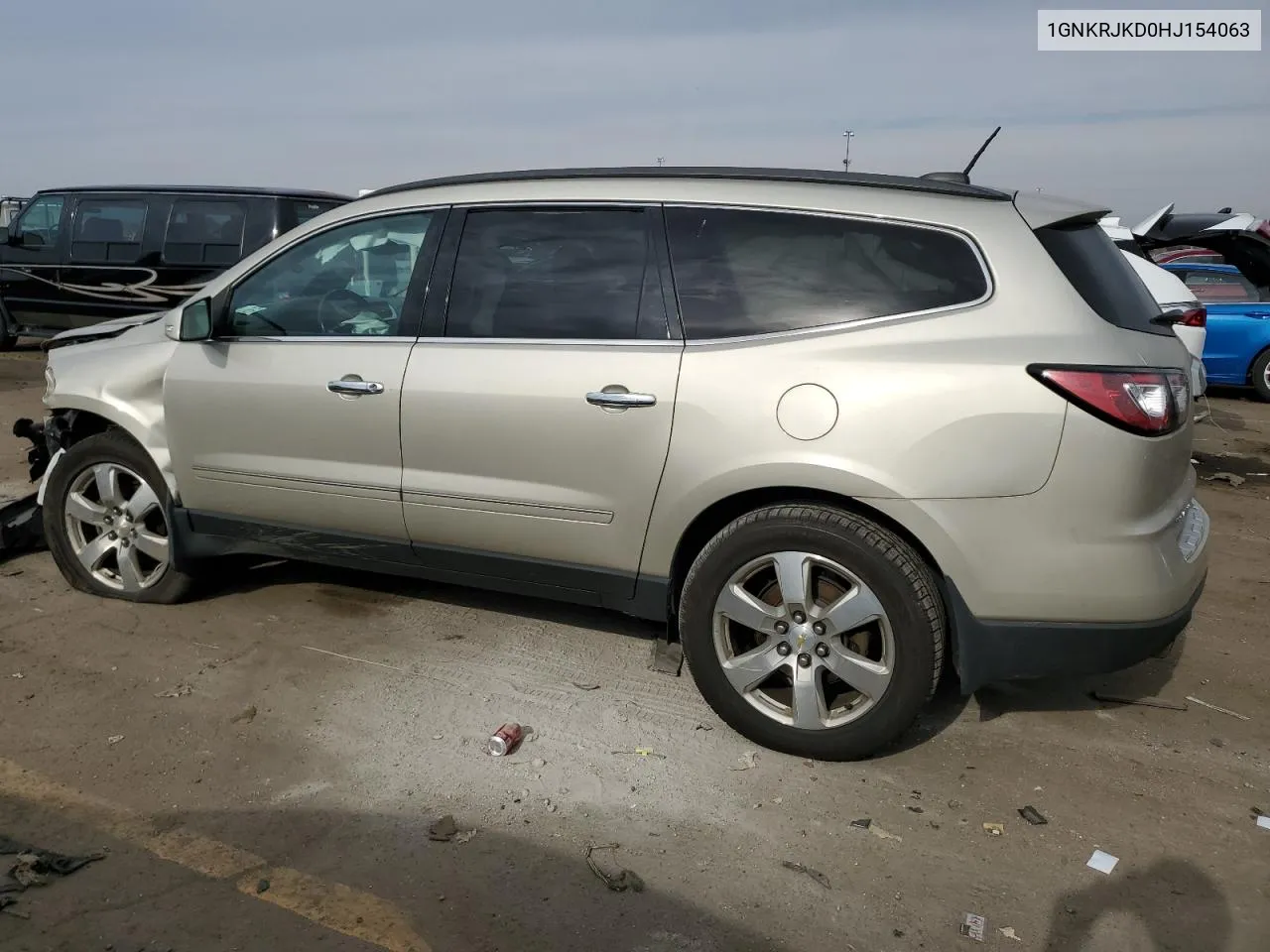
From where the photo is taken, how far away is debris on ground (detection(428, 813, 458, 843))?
2.90 m

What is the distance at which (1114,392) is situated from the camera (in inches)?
112

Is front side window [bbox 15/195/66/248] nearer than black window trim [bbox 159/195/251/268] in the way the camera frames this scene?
No

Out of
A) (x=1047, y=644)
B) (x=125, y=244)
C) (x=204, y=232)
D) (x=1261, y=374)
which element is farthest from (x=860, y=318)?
(x=1261, y=374)

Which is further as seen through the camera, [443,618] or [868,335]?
[443,618]

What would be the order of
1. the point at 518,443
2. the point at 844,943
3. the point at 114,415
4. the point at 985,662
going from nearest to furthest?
the point at 844,943 → the point at 985,662 → the point at 518,443 → the point at 114,415

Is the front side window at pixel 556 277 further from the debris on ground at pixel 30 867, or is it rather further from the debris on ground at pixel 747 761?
the debris on ground at pixel 30 867

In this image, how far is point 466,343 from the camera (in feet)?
12.1

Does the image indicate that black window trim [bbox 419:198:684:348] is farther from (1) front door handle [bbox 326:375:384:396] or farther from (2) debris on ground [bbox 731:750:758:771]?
(2) debris on ground [bbox 731:750:758:771]

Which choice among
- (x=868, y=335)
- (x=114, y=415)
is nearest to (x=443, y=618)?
(x=114, y=415)

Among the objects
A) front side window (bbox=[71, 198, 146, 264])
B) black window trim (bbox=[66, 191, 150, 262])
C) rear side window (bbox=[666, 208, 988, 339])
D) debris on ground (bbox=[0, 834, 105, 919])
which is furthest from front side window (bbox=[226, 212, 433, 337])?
front side window (bbox=[71, 198, 146, 264])

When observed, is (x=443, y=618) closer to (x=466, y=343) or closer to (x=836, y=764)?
(x=466, y=343)

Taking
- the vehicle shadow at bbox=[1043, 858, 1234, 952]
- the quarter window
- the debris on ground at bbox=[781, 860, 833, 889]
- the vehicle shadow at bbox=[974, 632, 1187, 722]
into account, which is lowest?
the vehicle shadow at bbox=[1043, 858, 1234, 952]

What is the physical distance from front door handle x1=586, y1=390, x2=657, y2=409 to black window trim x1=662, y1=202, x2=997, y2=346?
228 millimetres

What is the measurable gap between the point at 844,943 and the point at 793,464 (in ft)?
4.40
